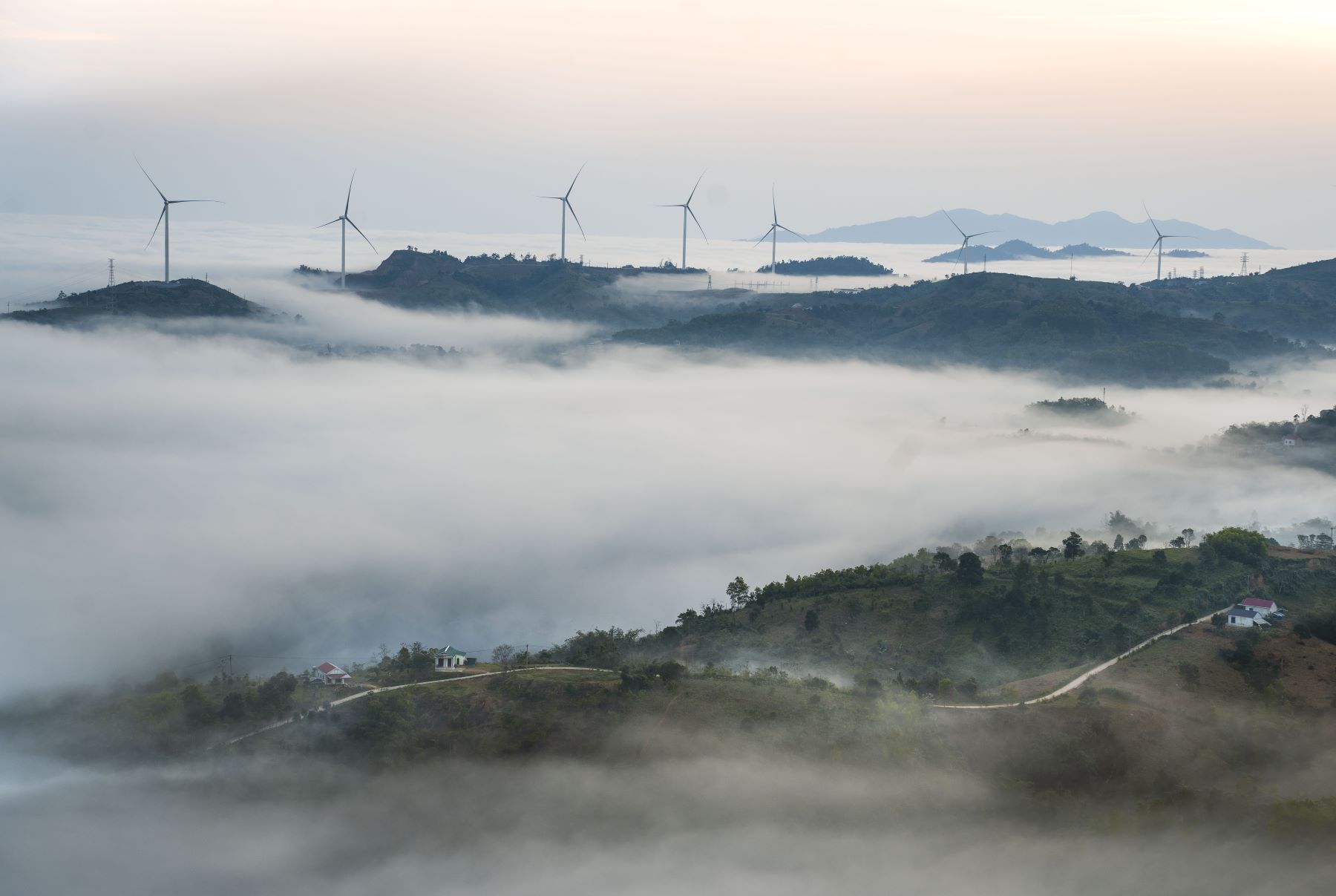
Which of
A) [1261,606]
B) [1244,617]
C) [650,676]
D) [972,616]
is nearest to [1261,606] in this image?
[1261,606]

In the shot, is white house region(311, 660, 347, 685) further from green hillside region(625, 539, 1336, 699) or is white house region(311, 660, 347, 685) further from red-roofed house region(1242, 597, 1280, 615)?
red-roofed house region(1242, 597, 1280, 615)

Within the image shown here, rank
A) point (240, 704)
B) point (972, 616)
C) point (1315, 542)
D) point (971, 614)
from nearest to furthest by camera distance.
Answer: point (240, 704) < point (972, 616) < point (971, 614) < point (1315, 542)

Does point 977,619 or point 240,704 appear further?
point 977,619

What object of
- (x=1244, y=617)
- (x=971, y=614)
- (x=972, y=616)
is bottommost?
(x=972, y=616)

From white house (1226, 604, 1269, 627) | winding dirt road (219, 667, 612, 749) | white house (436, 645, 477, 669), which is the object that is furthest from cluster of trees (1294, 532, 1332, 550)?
white house (436, 645, 477, 669)

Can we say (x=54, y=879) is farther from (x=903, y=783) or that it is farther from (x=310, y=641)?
(x=310, y=641)

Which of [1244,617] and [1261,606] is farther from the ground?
[1261,606]

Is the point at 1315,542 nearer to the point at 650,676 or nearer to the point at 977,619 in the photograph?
the point at 977,619

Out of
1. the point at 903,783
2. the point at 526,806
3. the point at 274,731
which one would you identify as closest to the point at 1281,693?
the point at 903,783
